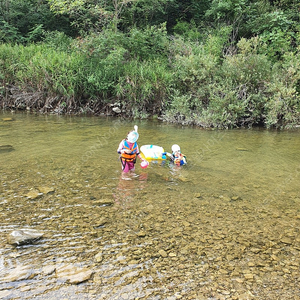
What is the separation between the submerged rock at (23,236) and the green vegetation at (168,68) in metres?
9.05

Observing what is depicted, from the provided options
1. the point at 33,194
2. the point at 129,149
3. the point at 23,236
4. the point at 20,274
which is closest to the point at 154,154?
the point at 129,149

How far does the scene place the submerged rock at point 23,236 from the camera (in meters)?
3.10

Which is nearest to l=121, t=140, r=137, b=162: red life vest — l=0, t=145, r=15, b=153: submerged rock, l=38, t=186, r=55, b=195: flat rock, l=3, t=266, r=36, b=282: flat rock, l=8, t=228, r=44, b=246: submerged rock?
l=38, t=186, r=55, b=195: flat rock

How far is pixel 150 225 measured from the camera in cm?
362

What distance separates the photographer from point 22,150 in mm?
7234

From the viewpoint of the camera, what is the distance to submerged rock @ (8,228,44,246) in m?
3.10

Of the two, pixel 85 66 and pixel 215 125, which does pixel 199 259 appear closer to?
pixel 215 125

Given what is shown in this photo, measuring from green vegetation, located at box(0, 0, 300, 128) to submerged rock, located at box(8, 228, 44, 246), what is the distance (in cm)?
905

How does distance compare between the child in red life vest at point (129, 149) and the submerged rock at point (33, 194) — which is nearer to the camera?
the submerged rock at point (33, 194)

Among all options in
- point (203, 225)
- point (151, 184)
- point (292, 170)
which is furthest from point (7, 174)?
point (292, 170)

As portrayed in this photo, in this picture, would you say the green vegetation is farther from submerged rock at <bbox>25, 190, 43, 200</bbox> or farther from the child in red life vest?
submerged rock at <bbox>25, 190, 43, 200</bbox>

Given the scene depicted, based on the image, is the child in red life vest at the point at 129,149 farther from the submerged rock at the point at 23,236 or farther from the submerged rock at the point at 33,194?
the submerged rock at the point at 23,236

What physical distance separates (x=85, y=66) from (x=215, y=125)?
7.93 m

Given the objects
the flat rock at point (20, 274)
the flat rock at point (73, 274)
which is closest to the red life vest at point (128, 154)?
the flat rock at point (73, 274)
